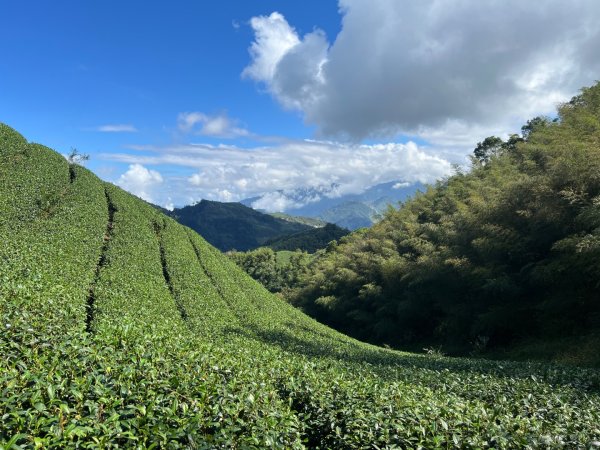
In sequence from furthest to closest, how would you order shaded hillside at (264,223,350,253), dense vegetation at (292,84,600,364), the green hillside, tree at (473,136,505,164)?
shaded hillside at (264,223,350,253), tree at (473,136,505,164), dense vegetation at (292,84,600,364), the green hillside

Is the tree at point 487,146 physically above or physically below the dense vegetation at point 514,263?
above

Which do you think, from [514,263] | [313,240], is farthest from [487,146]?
[313,240]

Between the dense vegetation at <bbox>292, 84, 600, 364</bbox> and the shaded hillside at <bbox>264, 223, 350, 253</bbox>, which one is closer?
the dense vegetation at <bbox>292, 84, 600, 364</bbox>

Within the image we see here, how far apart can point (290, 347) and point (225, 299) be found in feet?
38.4

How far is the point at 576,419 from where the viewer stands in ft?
21.1

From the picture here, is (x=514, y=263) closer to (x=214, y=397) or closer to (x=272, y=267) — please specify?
(x=214, y=397)

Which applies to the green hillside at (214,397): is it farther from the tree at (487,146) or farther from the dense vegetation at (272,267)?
the dense vegetation at (272,267)

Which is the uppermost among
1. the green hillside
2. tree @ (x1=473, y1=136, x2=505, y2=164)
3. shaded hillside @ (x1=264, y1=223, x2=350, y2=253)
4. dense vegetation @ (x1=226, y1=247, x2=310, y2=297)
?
tree @ (x1=473, y1=136, x2=505, y2=164)

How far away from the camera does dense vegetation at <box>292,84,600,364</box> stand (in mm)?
20906

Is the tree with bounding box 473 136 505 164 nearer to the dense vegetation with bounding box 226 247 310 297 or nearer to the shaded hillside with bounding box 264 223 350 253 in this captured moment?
the dense vegetation with bounding box 226 247 310 297

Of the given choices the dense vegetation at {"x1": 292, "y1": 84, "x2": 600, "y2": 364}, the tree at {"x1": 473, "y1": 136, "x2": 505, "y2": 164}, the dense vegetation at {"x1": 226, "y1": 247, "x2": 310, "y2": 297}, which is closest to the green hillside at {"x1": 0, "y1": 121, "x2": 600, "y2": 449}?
the dense vegetation at {"x1": 292, "y1": 84, "x2": 600, "y2": 364}

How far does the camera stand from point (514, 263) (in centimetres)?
2623

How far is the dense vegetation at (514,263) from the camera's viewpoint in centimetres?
2091

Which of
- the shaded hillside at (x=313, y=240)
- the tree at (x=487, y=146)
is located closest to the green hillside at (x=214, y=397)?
the tree at (x=487, y=146)
